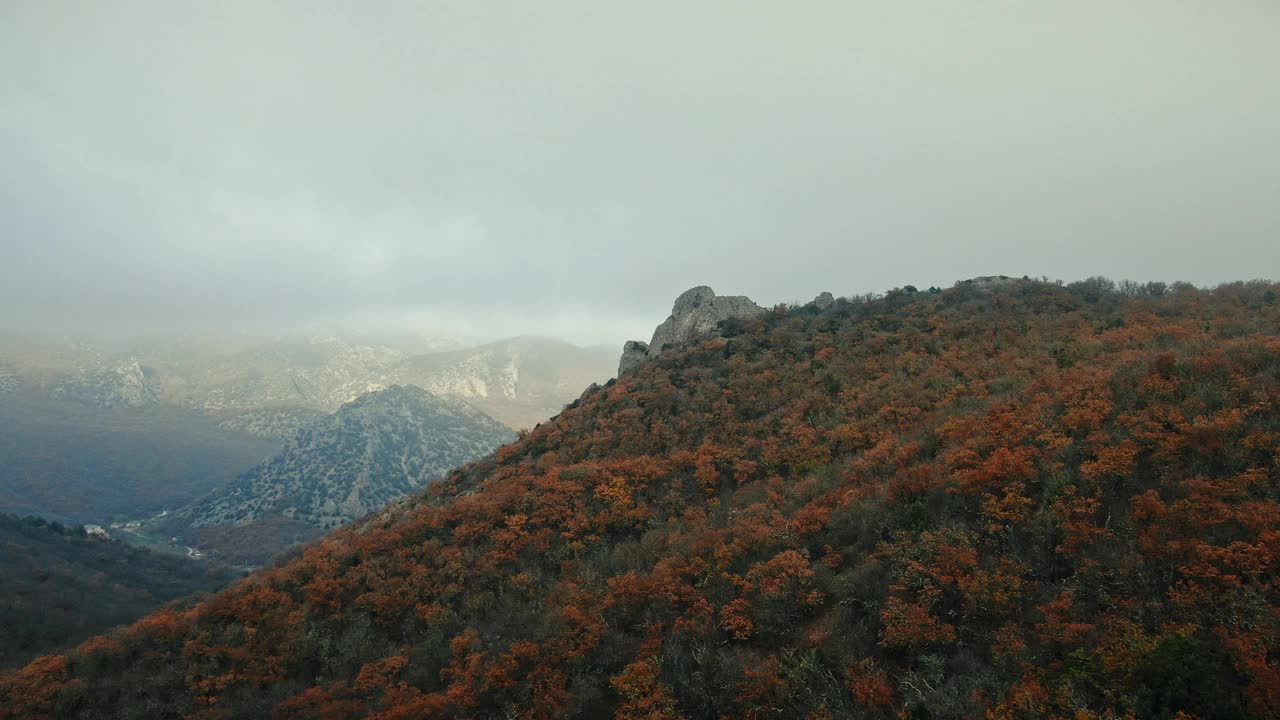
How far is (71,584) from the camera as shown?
56.7 meters

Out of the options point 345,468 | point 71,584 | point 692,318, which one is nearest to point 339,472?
point 345,468

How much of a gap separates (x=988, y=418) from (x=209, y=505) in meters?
192

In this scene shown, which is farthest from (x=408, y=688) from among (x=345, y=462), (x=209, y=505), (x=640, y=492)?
(x=209, y=505)

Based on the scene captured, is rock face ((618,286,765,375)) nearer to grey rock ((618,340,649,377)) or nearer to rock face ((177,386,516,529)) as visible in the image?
grey rock ((618,340,649,377))

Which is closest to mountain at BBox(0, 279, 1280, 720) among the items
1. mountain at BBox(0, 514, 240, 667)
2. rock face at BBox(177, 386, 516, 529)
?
mountain at BBox(0, 514, 240, 667)

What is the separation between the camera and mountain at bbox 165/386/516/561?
12394cm

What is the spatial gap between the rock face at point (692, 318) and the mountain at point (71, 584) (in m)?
51.4

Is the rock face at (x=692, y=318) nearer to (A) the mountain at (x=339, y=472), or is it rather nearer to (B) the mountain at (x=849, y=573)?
(B) the mountain at (x=849, y=573)

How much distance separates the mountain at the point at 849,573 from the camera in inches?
353

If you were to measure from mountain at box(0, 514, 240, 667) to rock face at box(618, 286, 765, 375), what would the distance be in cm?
5137

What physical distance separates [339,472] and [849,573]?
153 m

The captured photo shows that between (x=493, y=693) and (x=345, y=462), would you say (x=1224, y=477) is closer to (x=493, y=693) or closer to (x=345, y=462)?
(x=493, y=693)

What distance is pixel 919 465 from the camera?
16.6 metres

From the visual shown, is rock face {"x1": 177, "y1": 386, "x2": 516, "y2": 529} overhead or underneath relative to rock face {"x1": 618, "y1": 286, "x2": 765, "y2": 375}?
underneath
